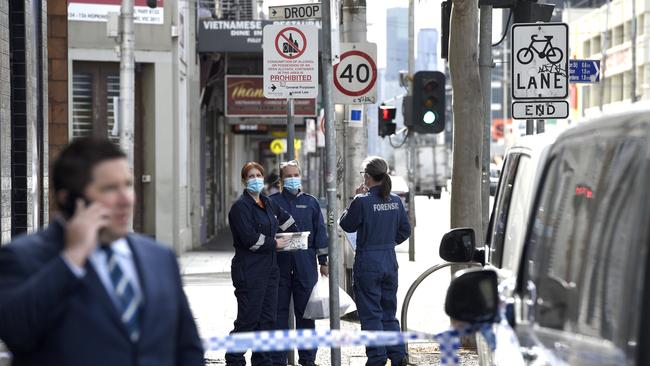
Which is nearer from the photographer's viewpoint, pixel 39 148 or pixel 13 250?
pixel 13 250

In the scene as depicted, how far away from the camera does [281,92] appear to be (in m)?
10.6

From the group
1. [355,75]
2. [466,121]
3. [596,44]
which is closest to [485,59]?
[466,121]

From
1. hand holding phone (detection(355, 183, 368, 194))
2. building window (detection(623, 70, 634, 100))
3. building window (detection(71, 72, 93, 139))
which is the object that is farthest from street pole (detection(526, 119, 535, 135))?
building window (detection(623, 70, 634, 100))

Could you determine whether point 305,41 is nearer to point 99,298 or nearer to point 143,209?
point 99,298

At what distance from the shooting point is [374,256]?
431 inches

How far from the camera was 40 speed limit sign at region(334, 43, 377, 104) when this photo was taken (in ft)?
38.8

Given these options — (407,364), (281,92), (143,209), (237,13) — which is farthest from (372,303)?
(237,13)

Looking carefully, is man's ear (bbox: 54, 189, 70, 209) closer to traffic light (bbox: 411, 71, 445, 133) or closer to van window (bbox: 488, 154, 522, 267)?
van window (bbox: 488, 154, 522, 267)

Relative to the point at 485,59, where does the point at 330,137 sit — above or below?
below

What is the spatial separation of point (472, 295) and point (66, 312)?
67.0 inches

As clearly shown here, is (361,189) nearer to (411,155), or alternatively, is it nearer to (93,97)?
(93,97)

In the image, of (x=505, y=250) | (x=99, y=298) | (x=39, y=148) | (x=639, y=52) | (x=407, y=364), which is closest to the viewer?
(x=99, y=298)

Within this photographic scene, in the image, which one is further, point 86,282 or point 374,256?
point 374,256

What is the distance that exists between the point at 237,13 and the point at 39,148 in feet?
78.3
